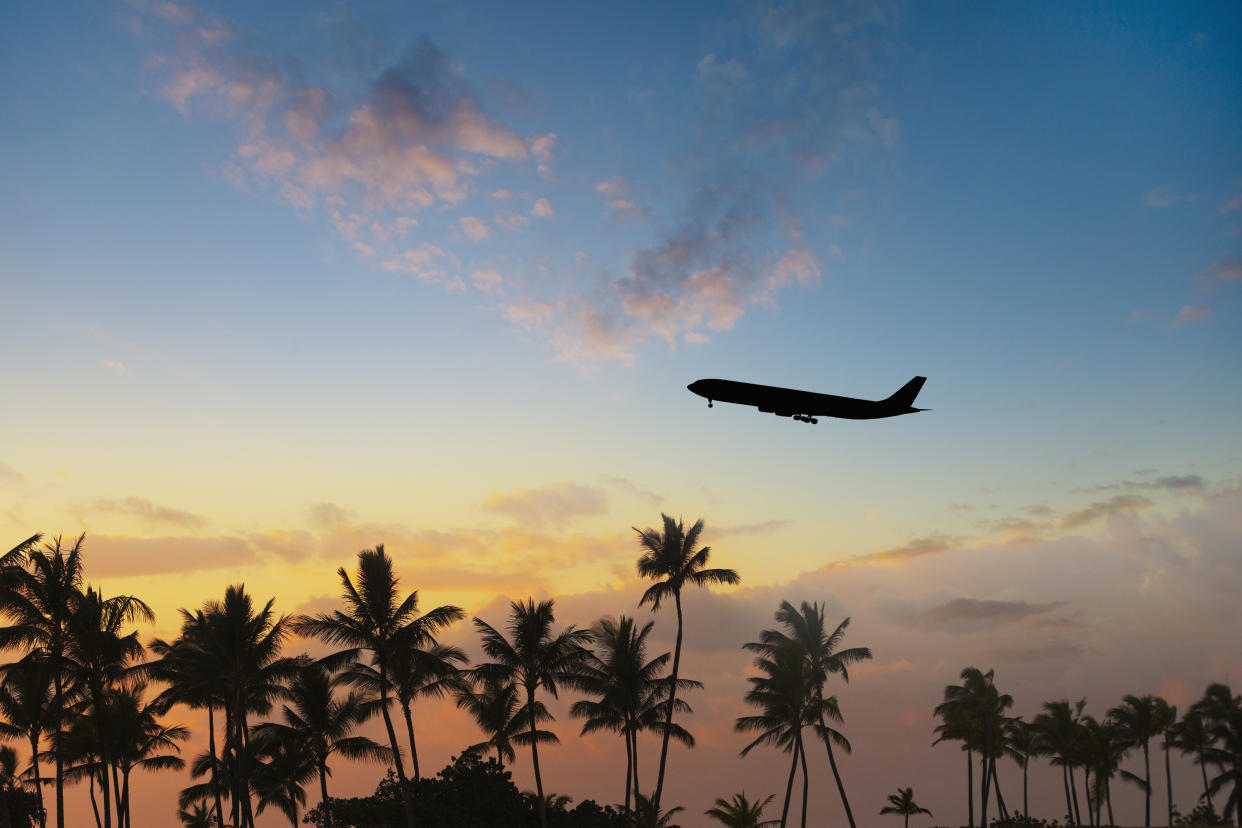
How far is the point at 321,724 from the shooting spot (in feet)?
154

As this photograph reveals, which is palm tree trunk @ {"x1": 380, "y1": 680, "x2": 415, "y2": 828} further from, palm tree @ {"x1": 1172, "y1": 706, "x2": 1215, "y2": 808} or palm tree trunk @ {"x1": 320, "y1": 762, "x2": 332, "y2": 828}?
palm tree @ {"x1": 1172, "y1": 706, "x2": 1215, "y2": 808}

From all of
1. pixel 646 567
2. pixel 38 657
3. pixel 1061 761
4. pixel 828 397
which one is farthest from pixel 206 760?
pixel 1061 761

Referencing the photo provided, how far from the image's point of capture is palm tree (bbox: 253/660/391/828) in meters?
46.3

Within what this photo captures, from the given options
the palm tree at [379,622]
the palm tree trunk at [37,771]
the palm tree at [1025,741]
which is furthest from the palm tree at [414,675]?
the palm tree at [1025,741]

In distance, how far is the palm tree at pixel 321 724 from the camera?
4631cm

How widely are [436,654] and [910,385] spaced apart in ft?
109

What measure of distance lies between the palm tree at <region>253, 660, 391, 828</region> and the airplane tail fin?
122ft

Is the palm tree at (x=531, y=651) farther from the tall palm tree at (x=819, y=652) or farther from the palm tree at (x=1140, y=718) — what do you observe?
the palm tree at (x=1140, y=718)

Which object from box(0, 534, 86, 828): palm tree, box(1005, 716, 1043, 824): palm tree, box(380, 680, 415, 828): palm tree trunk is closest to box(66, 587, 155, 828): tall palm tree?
box(0, 534, 86, 828): palm tree

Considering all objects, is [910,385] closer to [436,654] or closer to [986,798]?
[436,654]

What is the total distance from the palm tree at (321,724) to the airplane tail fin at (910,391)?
122ft

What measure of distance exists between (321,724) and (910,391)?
136ft

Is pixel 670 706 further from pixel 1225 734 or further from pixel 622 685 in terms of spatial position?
pixel 1225 734

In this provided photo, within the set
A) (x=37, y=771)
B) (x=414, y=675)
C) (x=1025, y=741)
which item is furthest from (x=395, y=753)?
(x=1025, y=741)
